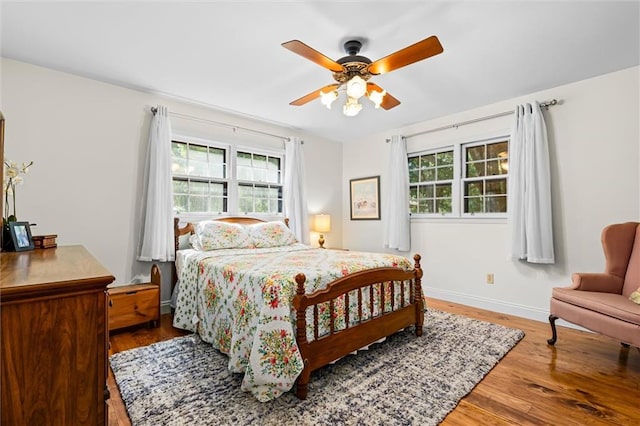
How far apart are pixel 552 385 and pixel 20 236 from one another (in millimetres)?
3464

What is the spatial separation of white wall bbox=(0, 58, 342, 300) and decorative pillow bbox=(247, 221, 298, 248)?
1.08 metres

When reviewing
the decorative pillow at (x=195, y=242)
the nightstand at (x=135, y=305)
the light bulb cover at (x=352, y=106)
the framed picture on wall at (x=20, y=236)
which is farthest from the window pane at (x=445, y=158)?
the framed picture on wall at (x=20, y=236)

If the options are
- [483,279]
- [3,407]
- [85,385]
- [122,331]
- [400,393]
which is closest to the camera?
[3,407]

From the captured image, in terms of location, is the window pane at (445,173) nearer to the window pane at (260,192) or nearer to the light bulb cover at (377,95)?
the light bulb cover at (377,95)

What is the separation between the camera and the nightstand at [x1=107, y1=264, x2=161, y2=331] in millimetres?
2807

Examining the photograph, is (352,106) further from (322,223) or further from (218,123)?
(322,223)

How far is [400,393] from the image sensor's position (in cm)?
192

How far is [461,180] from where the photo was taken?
4055mm

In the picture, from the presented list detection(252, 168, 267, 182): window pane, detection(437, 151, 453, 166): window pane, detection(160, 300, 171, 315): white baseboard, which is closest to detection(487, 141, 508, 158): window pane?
detection(437, 151, 453, 166): window pane

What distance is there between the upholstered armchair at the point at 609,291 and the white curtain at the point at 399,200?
1970mm

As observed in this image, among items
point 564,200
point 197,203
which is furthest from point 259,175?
point 564,200

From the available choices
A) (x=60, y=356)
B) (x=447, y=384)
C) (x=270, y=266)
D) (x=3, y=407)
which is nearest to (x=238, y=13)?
(x=270, y=266)

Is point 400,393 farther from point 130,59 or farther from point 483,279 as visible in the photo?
point 130,59

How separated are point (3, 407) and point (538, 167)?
402 cm
